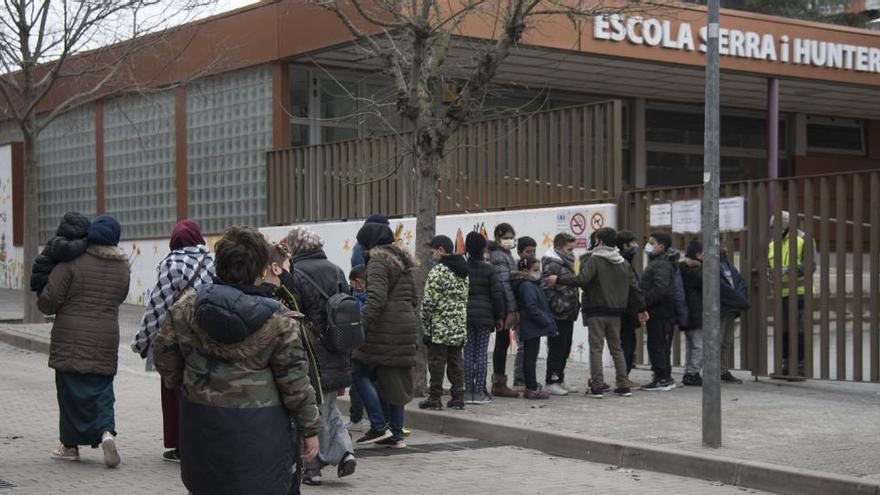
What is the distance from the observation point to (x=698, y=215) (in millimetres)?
13898

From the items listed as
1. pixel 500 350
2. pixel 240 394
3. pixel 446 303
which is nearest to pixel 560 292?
pixel 500 350

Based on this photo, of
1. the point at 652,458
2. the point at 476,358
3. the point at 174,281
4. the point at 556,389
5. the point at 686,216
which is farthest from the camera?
the point at 686,216

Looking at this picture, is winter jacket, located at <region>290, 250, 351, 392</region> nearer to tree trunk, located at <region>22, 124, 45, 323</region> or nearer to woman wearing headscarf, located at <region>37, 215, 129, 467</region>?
woman wearing headscarf, located at <region>37, 215, 129, 467</region>

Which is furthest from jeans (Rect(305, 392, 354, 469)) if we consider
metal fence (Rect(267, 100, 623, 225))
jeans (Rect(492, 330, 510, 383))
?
metal fence (Rect(267, 100, 623, 225))

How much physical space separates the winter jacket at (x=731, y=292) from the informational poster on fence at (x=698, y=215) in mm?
460

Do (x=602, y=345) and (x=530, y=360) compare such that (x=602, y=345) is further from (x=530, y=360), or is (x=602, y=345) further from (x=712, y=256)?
(x=712, y=256)

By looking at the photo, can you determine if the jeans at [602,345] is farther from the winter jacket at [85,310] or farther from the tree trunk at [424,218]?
the winter jacket at [85,310]

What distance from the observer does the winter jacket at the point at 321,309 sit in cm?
803

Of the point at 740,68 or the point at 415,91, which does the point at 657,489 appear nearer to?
the point at 415,91

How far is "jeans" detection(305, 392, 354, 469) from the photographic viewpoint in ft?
26.5

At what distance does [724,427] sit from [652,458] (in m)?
1.41

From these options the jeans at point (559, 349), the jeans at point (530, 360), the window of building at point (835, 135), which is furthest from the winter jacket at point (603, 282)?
the window of building at point (835, 135)

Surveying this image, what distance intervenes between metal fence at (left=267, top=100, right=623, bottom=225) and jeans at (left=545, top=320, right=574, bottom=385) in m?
2.51

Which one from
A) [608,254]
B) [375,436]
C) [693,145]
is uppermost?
[693,145]
